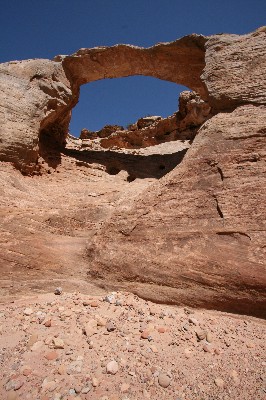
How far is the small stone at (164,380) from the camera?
2.17 meters

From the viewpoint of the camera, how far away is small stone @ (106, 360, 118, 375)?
7.39 ft

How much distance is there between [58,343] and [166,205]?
6.76 feet

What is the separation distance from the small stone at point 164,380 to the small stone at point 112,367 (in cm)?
36

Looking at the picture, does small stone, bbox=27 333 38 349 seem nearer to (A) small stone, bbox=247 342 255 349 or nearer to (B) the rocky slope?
(B) the rocky slope

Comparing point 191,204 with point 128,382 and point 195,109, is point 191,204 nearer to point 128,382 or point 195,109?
point 128,382

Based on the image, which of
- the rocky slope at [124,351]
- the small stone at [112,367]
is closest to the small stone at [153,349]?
the rocky slope at [124,351]

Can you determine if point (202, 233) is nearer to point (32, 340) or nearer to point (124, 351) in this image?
point (124, 351)

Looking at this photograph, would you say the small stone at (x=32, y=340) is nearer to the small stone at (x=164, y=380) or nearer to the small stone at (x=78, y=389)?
the small stone at (x=78, y=389)

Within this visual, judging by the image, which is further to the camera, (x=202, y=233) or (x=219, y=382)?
(x=202, y=233)

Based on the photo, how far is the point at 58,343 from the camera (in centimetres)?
250

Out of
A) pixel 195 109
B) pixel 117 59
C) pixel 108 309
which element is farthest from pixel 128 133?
pixel 108 309

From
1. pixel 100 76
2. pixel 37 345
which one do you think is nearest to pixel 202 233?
pixel 37 345

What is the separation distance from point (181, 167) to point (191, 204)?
2.32 feet

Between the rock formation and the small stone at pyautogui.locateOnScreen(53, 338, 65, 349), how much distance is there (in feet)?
3.09
